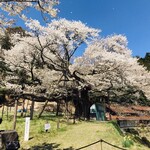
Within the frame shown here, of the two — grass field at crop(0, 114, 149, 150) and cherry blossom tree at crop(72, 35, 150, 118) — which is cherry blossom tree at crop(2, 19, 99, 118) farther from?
grass field at crop(0, 114, 149, 150)

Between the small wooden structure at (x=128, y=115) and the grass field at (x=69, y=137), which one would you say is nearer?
the grass field at (x=69, y=137)

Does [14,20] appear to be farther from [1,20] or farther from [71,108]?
[71,108]

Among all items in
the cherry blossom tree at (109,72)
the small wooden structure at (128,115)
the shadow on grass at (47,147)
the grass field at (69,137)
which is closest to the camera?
the shadow on grass at (47,147)

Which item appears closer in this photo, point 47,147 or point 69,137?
point 47,147

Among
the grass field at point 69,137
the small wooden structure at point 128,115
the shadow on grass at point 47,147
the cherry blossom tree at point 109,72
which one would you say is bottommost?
the shadow on grass at point 47,147

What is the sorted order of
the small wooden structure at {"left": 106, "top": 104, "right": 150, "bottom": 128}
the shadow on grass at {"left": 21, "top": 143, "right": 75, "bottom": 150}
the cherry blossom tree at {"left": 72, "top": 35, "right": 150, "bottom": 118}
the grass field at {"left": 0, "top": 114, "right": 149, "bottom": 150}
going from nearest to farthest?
the shadow on grass at {"left": 21, "top": 143, "right": 75, "bottom": 150}
the grass field at {"left": 0, "top": 114, "right": 149, "bottom": 150}
the cherry blossom tree at {"left": 72, "top": 35, "right": 150, "bottom": 118}
the small wooden structure at {"left": 106, "top": 104, "right": 150, "bottom": 128}

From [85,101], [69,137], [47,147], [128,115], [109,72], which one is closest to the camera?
[47,147]

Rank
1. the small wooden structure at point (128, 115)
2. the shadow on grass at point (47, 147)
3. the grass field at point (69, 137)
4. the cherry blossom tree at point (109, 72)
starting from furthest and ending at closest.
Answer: the small wooden structure at point (128, 115), the cherry blossom tree at point (109, 72), the grass field at point (69, 137), the shadow on grass at point (47, 147)

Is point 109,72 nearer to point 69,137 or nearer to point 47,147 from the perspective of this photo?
point 69,137

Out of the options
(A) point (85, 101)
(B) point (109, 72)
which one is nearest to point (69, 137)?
(B) point (109, 72)

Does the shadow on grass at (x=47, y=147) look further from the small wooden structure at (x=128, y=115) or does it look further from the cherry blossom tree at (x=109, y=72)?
the small wooden structure at (x=128, y=115)

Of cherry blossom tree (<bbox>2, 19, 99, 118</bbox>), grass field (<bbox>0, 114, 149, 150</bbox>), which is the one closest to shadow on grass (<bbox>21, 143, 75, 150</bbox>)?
grass field (<bbox>0, 114, 149, 150</bbox>)

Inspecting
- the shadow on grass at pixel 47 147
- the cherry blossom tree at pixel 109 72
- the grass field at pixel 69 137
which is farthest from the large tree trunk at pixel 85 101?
the shadow on grass at pixel 47 147

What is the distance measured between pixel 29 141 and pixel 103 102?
37.7 feet
